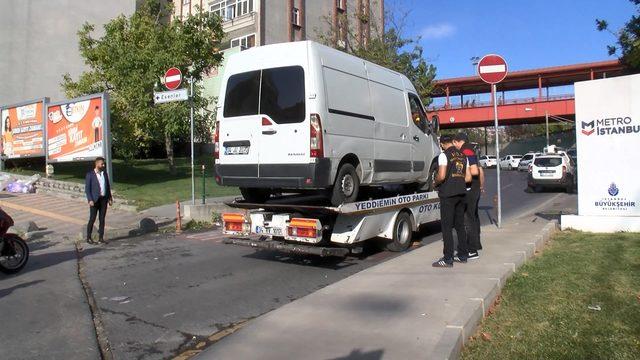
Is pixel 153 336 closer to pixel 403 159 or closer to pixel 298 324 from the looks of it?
pixel 298 324

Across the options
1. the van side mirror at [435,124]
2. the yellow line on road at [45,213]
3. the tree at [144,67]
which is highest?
the tree at [144,67]

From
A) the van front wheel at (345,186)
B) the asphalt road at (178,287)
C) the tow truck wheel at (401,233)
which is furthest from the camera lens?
the tow truck wheel at (401,233)

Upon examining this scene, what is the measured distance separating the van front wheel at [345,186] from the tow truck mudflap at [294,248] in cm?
69

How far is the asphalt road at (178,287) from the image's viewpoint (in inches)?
199

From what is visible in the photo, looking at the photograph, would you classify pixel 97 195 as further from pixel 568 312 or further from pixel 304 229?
pixel 568 312

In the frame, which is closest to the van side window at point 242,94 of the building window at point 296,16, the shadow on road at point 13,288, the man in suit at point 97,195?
the shadow on road at point 13,288

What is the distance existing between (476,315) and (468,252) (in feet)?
8.51

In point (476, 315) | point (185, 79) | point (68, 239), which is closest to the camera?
point (476, 315)

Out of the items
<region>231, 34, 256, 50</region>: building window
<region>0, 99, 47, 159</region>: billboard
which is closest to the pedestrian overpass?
<region>231, 34, 256, 50</region>: building window

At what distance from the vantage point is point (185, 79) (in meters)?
23.7

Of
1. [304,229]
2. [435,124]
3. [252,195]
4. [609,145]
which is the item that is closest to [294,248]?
[304,229]

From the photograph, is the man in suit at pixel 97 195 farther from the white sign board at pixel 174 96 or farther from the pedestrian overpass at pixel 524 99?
the pedestrian overpass at pixel 524 99

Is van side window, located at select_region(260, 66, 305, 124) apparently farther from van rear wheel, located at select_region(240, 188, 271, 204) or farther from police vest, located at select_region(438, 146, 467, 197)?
police vest, located at select_region(438, 146, 467, 197)

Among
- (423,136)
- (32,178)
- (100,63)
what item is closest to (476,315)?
(423,136)
